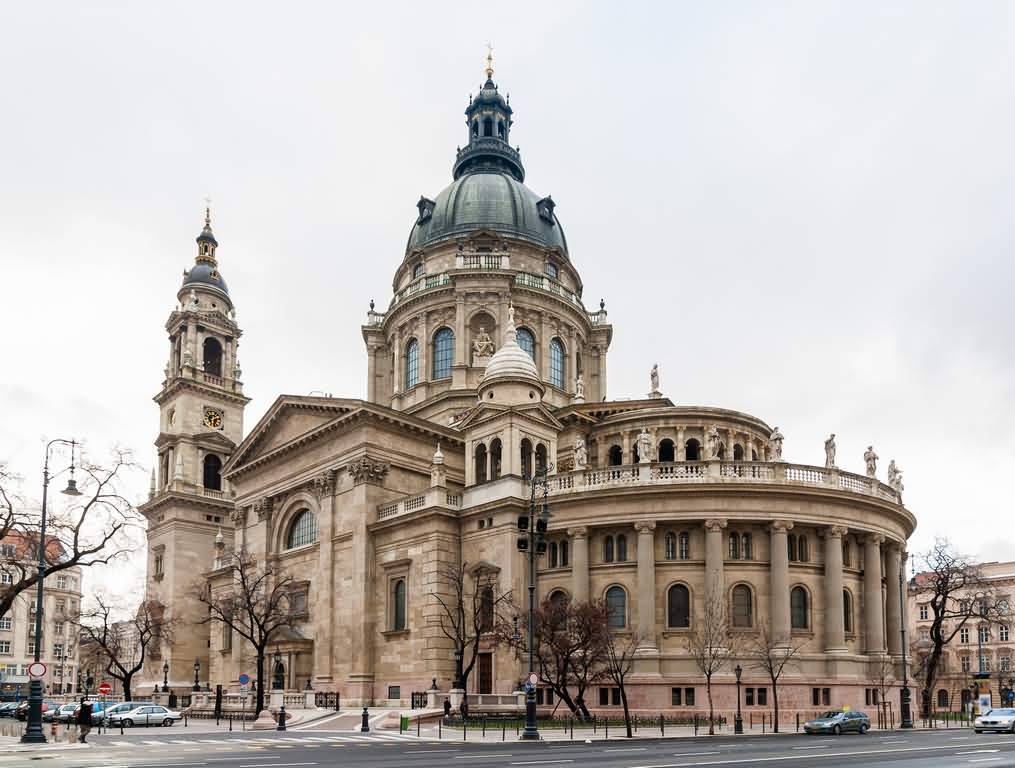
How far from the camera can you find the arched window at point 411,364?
77.9 meters

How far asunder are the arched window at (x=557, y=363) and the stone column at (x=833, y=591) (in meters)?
28.9

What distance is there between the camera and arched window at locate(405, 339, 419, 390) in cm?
7794

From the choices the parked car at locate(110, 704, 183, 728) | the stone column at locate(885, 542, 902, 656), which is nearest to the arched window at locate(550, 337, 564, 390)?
the stone column at locate(885, 542, 902, 656)

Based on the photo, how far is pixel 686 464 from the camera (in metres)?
52.2

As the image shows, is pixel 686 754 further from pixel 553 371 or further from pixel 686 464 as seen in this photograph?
pixel 553 371

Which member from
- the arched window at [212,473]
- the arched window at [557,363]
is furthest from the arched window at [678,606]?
the arched window at [212,473]

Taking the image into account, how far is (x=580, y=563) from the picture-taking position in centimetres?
5291

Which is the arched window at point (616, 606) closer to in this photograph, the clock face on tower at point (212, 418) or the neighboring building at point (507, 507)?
the neighboring building at point (507, 507)

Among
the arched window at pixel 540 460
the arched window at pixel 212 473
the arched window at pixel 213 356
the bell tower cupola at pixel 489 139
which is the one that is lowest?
the arched window at pixel 540 460

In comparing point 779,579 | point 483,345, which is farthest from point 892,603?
point 483,345

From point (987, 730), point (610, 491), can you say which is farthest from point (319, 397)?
point (987, 730)

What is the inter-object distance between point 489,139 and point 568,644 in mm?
55155

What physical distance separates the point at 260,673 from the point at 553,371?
32863 millimetres

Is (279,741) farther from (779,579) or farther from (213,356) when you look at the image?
(213,356)
